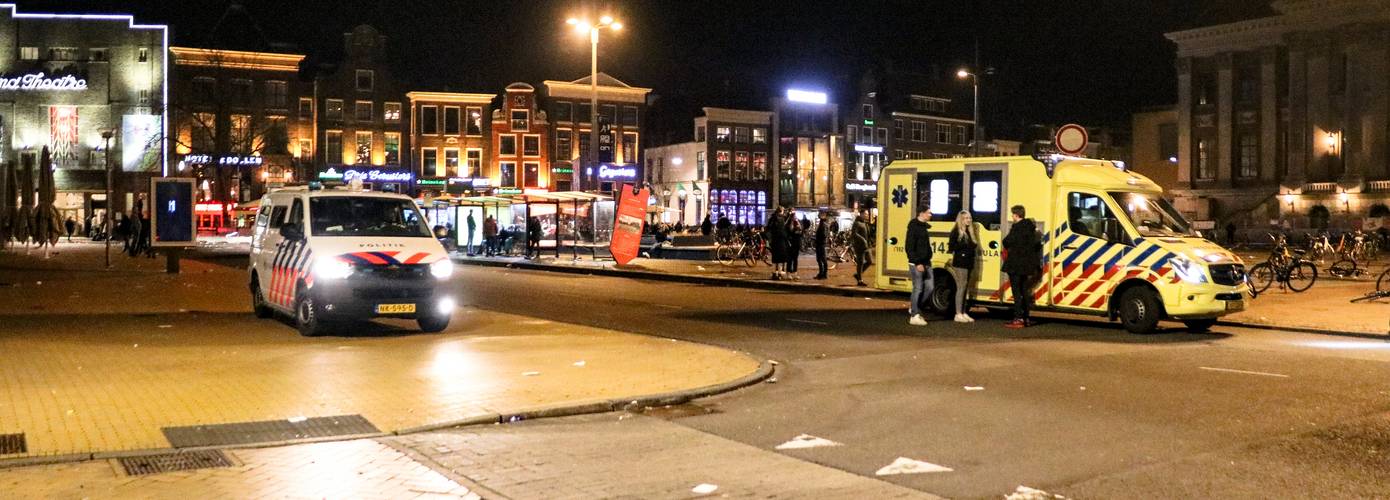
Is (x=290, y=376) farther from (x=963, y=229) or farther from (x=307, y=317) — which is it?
(x=963, y=229)

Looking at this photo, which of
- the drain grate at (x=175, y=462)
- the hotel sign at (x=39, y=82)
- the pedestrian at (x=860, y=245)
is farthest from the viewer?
the hotel sign at (x=39, y=82)

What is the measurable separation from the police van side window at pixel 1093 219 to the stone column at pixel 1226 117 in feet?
212

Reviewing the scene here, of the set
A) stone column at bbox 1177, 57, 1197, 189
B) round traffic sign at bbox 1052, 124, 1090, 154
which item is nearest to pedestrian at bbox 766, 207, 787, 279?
round traffic sign at bbox 1052, 124, 1090, 154

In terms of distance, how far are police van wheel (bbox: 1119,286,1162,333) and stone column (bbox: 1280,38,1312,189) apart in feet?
203

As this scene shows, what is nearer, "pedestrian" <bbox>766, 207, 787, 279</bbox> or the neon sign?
"pedestrian" <bbox>766, 207, 787, 279</bbox>

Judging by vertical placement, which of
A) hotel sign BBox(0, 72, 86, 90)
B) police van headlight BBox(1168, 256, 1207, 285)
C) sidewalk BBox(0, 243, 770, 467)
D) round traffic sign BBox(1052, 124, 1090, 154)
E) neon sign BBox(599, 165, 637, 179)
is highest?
hotel sign BBox(0, 72, 86, 90)

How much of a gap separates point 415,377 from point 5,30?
249ft

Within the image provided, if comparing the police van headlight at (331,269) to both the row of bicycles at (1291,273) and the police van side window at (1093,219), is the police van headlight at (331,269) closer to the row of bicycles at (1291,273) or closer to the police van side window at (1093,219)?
the police van side window at (1093,219)

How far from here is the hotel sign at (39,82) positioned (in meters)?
71.8

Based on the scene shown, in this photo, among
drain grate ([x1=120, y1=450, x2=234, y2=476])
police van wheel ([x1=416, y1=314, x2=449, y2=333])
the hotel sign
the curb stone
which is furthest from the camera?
the hotel sign

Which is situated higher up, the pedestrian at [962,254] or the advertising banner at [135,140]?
the advertising banner at [135,140]

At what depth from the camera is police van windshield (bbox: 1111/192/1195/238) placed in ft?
50.8

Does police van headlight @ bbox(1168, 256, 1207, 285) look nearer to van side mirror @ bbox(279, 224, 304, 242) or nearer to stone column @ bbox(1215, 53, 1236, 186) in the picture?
van side mirror @ bbox(279, 224, 304, 242)

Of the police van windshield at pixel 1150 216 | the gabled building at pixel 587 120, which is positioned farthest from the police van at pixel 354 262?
the gabled building at pixel 587 120
